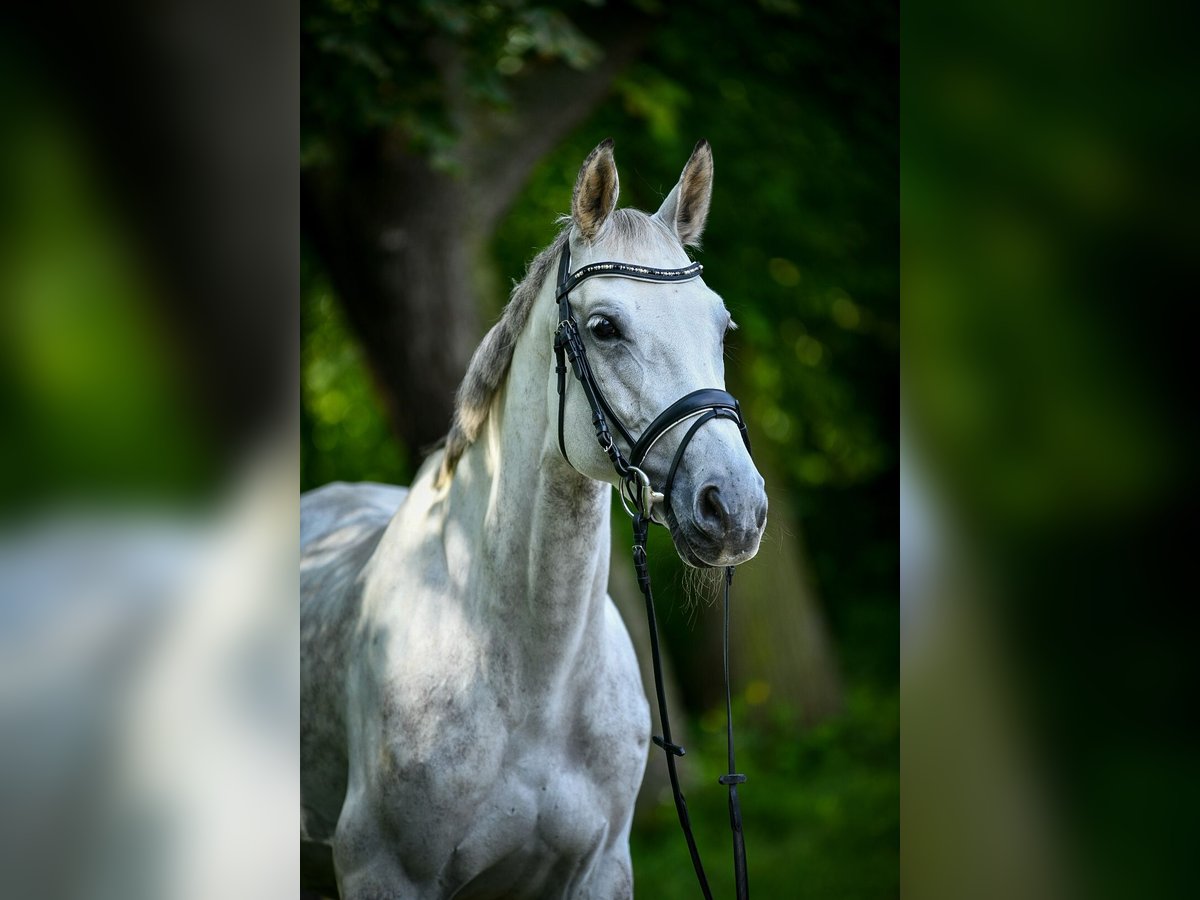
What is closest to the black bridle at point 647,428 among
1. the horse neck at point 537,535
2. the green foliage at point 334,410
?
the horse neck at point 537,535

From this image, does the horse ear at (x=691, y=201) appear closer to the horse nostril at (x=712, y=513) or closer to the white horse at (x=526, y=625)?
the white horse at (x=526, y=625)

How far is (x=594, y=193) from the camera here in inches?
99.3

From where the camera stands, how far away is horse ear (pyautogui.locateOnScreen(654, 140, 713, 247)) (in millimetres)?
2709

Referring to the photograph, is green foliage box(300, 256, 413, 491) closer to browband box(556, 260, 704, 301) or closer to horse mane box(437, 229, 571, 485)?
horse mane box(437, 229, 571, 485)

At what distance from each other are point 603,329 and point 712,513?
→ 0.47 metres

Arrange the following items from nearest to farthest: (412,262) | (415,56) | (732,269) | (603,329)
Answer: (603,329), (415,56), (412,262), (732,269)

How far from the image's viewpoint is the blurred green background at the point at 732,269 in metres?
5.77

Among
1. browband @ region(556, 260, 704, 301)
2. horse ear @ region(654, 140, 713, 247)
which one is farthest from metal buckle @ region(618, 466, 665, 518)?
horse ear @ region(654, 140, 713, 247)

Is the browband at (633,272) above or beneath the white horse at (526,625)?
above

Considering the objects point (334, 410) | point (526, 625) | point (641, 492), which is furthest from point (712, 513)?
point (334, 410)
